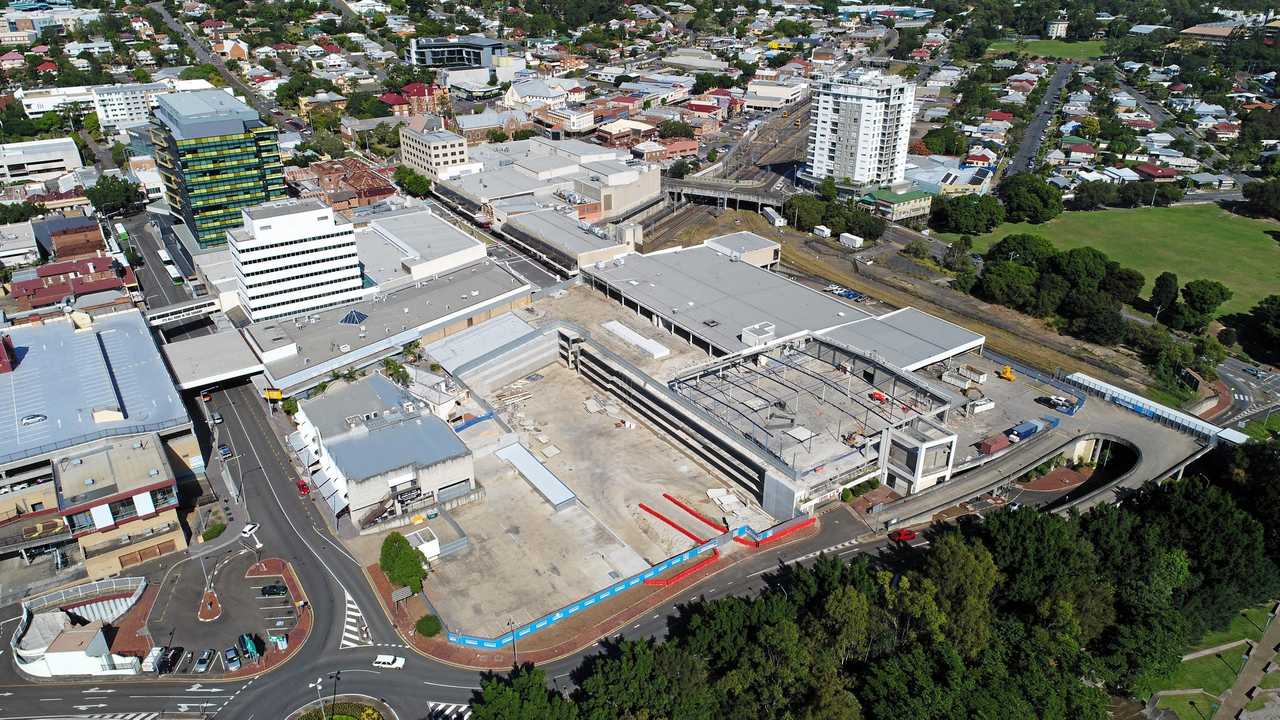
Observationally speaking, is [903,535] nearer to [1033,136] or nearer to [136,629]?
[136,629]

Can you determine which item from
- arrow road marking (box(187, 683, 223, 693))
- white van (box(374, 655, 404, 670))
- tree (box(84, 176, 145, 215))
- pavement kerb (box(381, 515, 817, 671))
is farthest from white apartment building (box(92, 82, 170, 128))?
white van (box(374, 655, 404, 670))

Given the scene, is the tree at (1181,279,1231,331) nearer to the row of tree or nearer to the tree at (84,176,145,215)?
the row of tree

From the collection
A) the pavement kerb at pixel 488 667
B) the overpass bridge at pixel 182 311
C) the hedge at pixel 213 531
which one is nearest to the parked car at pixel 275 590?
the pavement kerb at pixel 488 667

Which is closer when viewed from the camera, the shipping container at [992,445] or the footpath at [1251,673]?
the footpath at [1251,673]

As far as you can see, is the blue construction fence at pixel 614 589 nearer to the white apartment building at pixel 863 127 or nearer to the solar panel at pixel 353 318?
the solar panel at pixel 353 318

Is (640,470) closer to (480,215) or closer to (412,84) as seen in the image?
(480,215)

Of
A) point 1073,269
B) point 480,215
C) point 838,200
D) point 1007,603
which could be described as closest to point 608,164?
point 480,215
